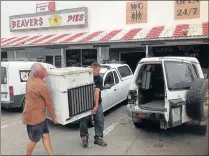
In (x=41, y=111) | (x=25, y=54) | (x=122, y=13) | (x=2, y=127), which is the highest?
(x=122, y=13)

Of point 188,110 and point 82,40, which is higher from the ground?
point 82,40

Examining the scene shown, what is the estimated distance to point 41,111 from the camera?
383 centimetres

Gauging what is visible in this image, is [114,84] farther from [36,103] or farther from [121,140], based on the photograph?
[36,103]

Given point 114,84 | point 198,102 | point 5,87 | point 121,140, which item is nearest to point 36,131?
point 121,140

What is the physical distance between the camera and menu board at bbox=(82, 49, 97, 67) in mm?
15820

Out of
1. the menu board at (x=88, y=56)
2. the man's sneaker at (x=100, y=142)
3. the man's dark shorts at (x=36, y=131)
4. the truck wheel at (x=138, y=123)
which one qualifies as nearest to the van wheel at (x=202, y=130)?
the truck wheel at (x=138, y=123)

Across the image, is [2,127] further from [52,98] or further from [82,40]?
[82,40]

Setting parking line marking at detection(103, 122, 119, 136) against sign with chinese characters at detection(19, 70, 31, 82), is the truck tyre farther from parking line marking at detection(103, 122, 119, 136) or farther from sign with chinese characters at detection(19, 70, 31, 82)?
sign with chinese characters at detection(19, 70, 31, 82)

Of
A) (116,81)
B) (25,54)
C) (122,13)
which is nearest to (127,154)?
(116,81)

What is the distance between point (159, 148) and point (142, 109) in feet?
3.40

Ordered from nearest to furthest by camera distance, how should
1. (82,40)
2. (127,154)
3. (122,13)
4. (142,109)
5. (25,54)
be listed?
(127,154) < (142,109) < (82,40) < (122,13) < (25,54)

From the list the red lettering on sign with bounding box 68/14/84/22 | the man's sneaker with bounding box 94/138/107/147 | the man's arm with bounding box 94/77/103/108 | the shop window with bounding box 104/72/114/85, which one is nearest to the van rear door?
the shop window with bounding box 104/72/114/85

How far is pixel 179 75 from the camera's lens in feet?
17.2

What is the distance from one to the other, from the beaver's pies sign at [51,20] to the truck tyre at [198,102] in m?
11.8
